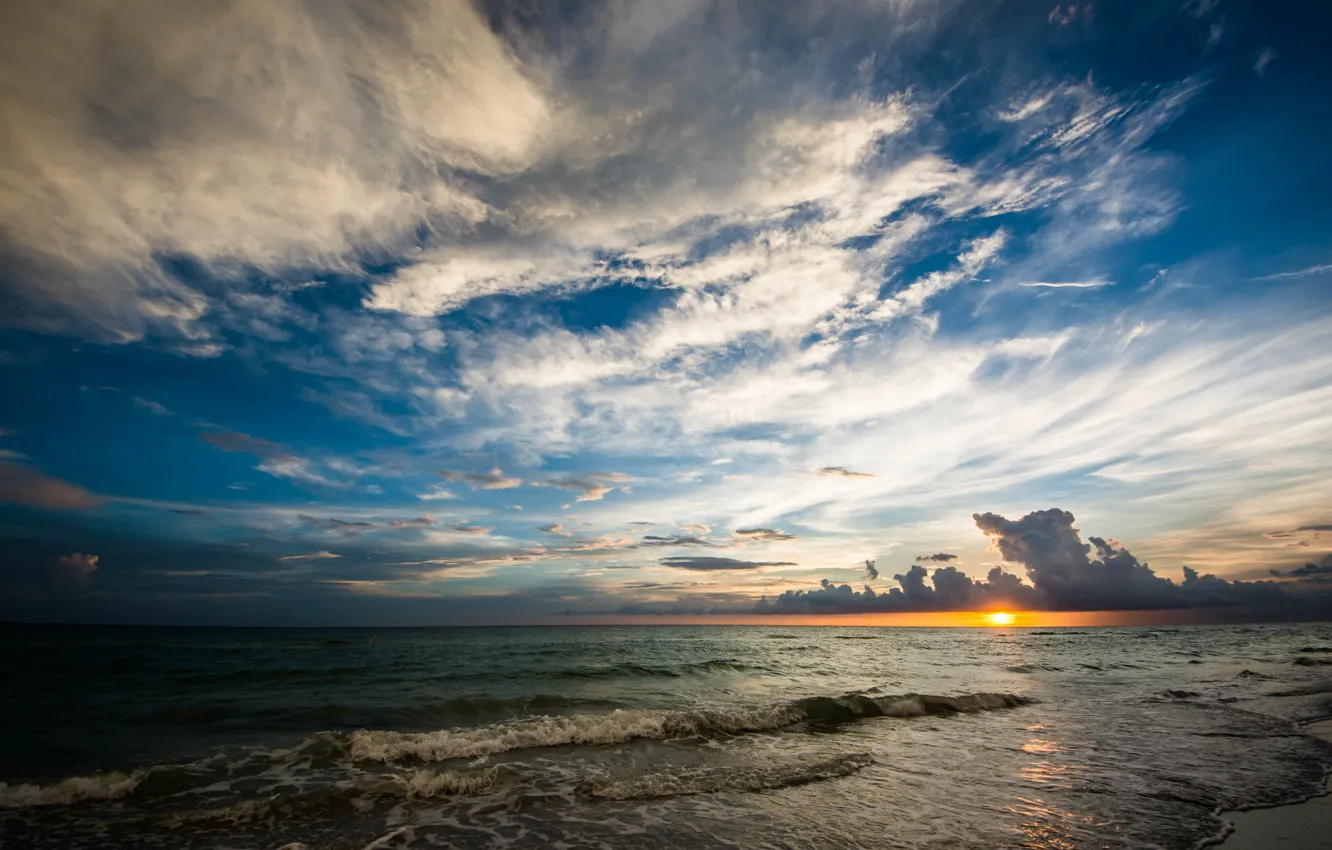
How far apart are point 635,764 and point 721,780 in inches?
98.6

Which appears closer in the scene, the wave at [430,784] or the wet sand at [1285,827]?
the wet sand at [1285,827]

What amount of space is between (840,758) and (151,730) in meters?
19.0

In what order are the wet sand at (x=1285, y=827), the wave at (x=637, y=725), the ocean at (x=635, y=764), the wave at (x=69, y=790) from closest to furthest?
the wet sand at (x=1285, y=827)
the ocean at (x=635, y=764)
the wave at (x=69, y=790)
the wave at (x=637, y=725)

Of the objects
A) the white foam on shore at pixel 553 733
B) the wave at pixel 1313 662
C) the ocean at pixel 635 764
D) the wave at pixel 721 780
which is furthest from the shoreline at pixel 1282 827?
the wave at pixel 1313 662

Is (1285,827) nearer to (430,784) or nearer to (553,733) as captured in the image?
(430,784)

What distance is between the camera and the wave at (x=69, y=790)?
10.2 meters

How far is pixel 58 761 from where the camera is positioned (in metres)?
12.8

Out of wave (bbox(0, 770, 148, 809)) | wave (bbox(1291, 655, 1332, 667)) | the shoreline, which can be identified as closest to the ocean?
wave (bbox(0, 770, 148, 809))

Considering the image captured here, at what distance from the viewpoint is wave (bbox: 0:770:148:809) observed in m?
10.2

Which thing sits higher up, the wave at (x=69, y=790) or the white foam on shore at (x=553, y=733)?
the wave at (x=69, y=790)

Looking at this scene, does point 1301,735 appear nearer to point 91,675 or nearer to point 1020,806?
point 1020,806

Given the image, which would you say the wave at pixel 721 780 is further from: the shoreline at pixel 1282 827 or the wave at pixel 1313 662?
the wave at pixel 1313 662

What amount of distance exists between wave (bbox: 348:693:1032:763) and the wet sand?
439 inches

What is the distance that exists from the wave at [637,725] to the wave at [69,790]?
4127mm
